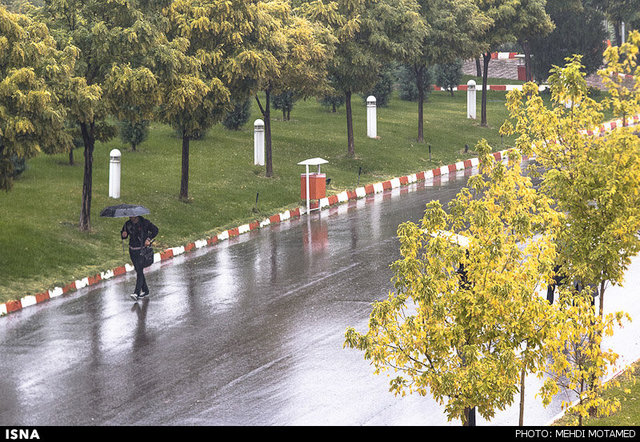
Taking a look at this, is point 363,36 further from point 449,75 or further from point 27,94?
point 449,75

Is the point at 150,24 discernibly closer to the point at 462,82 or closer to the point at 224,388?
the point at 224,388

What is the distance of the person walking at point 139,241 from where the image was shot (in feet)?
66.7

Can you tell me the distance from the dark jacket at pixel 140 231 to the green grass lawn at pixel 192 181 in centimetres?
235

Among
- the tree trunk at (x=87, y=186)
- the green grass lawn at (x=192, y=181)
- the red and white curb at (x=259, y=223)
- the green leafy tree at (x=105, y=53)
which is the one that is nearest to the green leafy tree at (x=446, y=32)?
the green grass lawn at (x=192, y=181)

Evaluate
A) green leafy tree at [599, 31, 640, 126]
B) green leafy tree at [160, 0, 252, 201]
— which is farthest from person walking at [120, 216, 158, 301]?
green leafy tree at [599, 31, 640, 126]

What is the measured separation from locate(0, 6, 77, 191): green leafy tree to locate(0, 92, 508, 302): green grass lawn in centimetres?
250

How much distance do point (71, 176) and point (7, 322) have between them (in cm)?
1217

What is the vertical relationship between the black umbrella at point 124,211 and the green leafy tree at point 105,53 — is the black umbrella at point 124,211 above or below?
below

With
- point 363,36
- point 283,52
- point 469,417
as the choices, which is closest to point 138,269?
point 469,417

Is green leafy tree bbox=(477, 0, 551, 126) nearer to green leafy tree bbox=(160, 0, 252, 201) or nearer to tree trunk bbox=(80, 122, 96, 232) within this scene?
green leafy tree bbox=(160, 0, 252, 201)

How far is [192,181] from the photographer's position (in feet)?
105

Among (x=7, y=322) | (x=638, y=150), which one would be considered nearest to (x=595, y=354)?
(x=638, y=150)

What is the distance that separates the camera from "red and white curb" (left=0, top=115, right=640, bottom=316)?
2039 centimetres

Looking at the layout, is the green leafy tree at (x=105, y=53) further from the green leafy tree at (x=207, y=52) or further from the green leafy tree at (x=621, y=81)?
the green leafy tree at (x=621, y=81)
